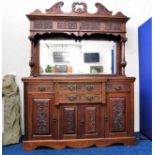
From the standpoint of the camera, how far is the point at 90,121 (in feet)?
8.66

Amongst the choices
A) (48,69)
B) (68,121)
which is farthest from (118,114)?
(48,69)

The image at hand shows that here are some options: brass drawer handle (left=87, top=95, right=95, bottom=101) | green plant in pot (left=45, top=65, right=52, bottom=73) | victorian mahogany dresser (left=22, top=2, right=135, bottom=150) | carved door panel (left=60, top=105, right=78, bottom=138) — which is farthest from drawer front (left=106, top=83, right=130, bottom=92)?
green plant in pot (left=45, top=65, right=52, bottom=73)

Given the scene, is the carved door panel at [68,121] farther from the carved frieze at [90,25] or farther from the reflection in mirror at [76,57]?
the carved frieze at [90,25]

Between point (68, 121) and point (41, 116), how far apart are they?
13.6 inches

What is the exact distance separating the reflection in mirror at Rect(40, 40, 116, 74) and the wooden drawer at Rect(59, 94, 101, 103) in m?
0.52

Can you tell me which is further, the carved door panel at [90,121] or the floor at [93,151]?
the carved door panel at [90,121]

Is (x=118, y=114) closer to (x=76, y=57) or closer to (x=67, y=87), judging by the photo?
(x=67, y=87)

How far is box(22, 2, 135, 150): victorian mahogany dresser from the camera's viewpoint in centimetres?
257

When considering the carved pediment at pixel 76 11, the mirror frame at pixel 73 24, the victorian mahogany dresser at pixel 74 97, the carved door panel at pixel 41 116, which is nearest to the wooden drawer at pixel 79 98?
the victorian mahogany dresser at pixel 74 97

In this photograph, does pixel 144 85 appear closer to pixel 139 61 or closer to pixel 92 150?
pixel 139 61

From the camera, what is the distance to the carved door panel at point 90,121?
2.63m

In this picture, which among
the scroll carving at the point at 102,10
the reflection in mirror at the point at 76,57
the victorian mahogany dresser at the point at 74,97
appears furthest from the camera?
the reflection in mirror at the point at 76,57

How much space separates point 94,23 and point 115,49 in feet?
1.80

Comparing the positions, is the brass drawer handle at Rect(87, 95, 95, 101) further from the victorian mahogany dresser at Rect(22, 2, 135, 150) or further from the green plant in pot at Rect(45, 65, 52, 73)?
the green plant in pot at Rect(45, 65, 52, 73)
